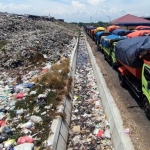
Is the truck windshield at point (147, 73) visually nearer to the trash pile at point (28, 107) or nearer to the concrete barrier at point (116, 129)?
the concrete barrier at point (116, 129)

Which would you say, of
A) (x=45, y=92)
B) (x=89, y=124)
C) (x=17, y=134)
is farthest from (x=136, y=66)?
(x=17, y=134)

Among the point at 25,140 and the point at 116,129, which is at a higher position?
the point at 116,129

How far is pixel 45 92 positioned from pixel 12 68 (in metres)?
6.98

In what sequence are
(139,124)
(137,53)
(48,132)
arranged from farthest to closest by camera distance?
(137,53) < (139,124) < (48,132)

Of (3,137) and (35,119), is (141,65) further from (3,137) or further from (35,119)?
(3,137)

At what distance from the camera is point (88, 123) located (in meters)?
8.19

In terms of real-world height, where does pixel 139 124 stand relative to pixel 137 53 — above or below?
below

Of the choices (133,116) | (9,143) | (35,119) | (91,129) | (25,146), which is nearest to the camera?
(25,146)

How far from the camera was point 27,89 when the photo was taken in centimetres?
1005

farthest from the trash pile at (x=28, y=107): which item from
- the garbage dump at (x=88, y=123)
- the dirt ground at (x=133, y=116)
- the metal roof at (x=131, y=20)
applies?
the metal roof at (x=131, y=20)

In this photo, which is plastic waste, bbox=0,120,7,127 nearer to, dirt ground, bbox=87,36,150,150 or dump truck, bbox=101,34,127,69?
dirt ground, bbox=87,36,150,150

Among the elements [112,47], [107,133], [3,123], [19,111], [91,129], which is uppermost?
[112,47]

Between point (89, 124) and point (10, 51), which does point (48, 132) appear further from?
point (10, 51)

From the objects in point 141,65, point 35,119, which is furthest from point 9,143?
point 141,65
